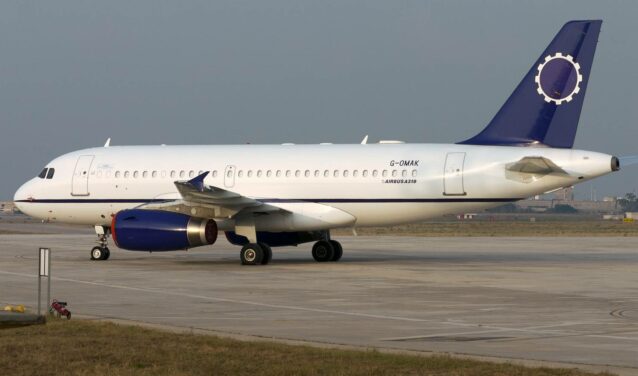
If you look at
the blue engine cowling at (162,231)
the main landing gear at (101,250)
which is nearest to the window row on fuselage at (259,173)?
the main landing gear at (101,250)

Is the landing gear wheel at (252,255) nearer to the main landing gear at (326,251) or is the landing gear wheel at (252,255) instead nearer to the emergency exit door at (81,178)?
the main landing gear at (326,251)

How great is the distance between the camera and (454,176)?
31172 mm

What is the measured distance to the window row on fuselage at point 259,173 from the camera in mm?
32188

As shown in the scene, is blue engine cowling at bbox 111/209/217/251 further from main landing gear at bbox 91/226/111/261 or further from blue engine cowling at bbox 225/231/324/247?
main landing gear at bbox 91/226/111/261

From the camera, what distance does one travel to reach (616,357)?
43.7 ft

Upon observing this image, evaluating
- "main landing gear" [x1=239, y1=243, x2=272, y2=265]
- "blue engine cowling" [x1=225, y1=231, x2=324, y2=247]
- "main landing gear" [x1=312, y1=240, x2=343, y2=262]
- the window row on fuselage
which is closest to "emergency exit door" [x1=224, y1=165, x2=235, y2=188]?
the window row on fuselage

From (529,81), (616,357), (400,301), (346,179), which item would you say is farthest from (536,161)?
(616,357)

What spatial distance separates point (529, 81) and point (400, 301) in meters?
12.3

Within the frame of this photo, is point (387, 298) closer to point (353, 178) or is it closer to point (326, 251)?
point (353, 178)

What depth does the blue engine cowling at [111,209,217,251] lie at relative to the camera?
3111 centimetres

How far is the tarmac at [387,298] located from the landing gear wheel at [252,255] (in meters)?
0.52

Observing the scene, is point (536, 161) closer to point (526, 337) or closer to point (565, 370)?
point (526, 337)

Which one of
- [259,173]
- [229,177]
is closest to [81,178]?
[229,177]

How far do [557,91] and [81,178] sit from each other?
14.8 meters
